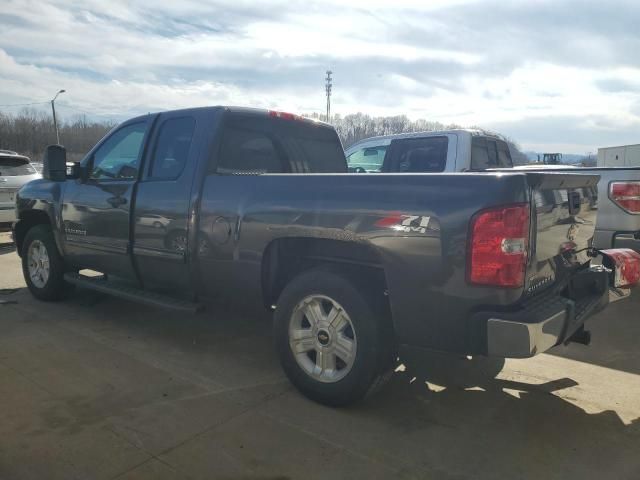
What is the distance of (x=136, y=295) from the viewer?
4434mm

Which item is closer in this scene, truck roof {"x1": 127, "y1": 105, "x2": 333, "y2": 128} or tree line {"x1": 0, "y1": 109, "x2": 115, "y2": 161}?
truck roof {"x1": 127, "y1": 105, "x2": 333, "y2": 128}

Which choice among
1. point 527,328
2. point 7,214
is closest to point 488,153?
point 527,328

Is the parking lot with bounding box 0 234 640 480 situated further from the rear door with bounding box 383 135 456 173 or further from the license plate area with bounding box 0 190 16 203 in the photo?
the license plate area with bounding box 0 190 16 203

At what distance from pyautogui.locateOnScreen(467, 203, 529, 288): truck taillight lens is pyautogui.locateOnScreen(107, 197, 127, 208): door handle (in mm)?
3117

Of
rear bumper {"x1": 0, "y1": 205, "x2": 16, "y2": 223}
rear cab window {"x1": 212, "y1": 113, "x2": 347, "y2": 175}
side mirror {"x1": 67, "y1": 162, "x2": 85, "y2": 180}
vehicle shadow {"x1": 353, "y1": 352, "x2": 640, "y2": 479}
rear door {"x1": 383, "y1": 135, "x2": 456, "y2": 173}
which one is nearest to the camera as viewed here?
vehicle shadow {"x1": 353, "y1": 352, "x2": 640, "y2": 479}

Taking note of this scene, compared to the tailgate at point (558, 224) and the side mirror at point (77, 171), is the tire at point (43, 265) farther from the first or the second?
the tailgate at point (558, 224)

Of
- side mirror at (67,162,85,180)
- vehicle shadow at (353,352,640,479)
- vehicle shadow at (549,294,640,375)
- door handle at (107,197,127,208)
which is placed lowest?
vehicle shadow at (353,352,640,479)

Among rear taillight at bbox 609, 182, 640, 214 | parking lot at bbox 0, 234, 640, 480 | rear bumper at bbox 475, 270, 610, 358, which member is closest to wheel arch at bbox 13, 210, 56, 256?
parking lot at bbox 0, 234, 640, 480

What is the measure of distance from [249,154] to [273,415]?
7.00 ft

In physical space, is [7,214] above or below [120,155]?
below

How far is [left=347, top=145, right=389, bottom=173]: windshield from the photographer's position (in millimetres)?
8078

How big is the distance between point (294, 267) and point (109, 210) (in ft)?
6.73

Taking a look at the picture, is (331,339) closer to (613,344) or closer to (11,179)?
(613,344)

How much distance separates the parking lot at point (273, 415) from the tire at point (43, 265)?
92 centimetres
